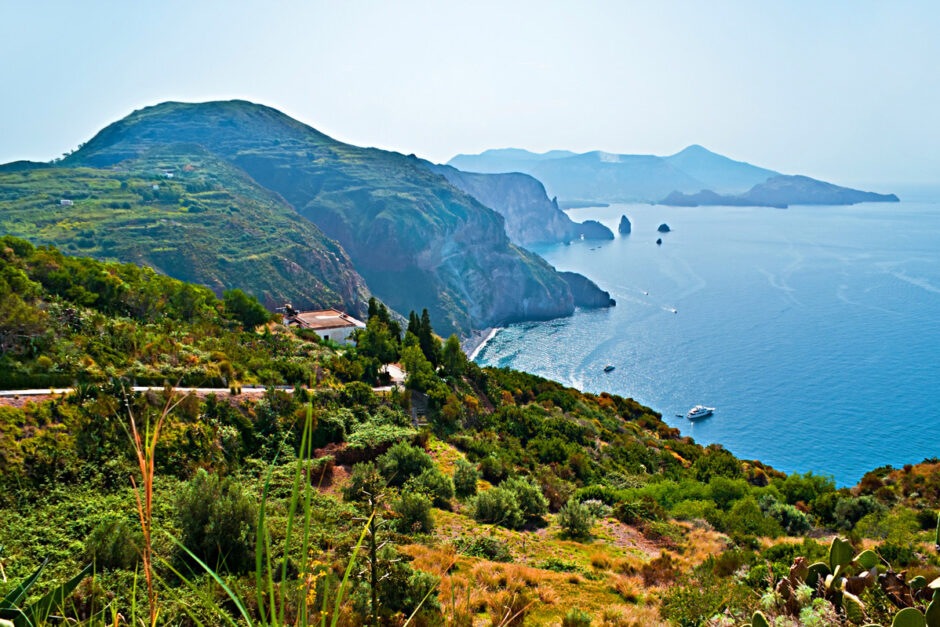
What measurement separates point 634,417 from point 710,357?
38458 mm

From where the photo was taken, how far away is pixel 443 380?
3117 cm

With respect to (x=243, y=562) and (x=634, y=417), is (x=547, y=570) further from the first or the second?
(x=634, y=417)

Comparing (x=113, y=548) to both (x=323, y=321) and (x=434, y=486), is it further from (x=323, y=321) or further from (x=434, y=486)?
(x=323, y=321)

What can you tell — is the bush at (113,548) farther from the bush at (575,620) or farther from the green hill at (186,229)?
the green hill at (186,229)

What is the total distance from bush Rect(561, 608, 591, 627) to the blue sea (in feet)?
163

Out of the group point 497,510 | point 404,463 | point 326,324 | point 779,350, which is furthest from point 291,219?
point 497,510

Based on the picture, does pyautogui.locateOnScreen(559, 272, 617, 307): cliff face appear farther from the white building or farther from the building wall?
the building wall

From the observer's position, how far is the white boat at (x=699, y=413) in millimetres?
59750

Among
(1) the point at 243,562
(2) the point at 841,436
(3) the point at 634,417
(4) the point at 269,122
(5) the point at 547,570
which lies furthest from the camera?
(4) the point at 269,122

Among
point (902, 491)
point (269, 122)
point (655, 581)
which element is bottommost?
point (902, 491)

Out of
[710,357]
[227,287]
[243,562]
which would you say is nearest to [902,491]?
[243,562]

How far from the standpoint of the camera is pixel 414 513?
1295 cm

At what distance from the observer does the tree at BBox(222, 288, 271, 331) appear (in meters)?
32.4

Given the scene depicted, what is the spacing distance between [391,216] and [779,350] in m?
94.7
